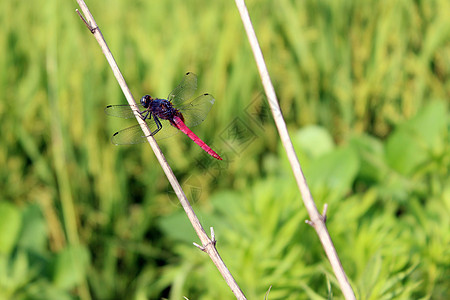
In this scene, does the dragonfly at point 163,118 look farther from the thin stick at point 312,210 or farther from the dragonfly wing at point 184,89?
the thin stick at point 312,210

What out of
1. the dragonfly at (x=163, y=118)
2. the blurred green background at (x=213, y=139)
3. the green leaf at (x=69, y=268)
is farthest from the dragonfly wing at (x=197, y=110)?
the green leaf at (x=69, y=268)

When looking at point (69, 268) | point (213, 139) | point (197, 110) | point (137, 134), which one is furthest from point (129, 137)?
point (69, 268)

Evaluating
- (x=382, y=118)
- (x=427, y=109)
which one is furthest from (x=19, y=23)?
(x=427, y=109)

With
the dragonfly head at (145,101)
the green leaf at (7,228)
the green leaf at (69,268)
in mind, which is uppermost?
the dragonfly head at (145,101)

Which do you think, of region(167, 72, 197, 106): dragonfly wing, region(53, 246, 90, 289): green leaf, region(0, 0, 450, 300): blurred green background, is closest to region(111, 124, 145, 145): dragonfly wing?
region(167, 72, 197, 106): dragonfly wing

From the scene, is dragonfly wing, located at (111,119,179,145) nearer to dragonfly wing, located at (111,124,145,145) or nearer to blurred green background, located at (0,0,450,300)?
dragonfly wing, located at (111,124,145,145)

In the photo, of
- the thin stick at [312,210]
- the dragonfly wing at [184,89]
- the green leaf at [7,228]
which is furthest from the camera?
the green leaf at [7,228]

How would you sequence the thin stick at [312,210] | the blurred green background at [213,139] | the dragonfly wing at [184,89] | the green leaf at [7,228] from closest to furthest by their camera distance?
the thin stick at [312,210] → the dragonfly wing at [184,89] → the blurred green background at [213,139] → the green leaf at [7,228]
